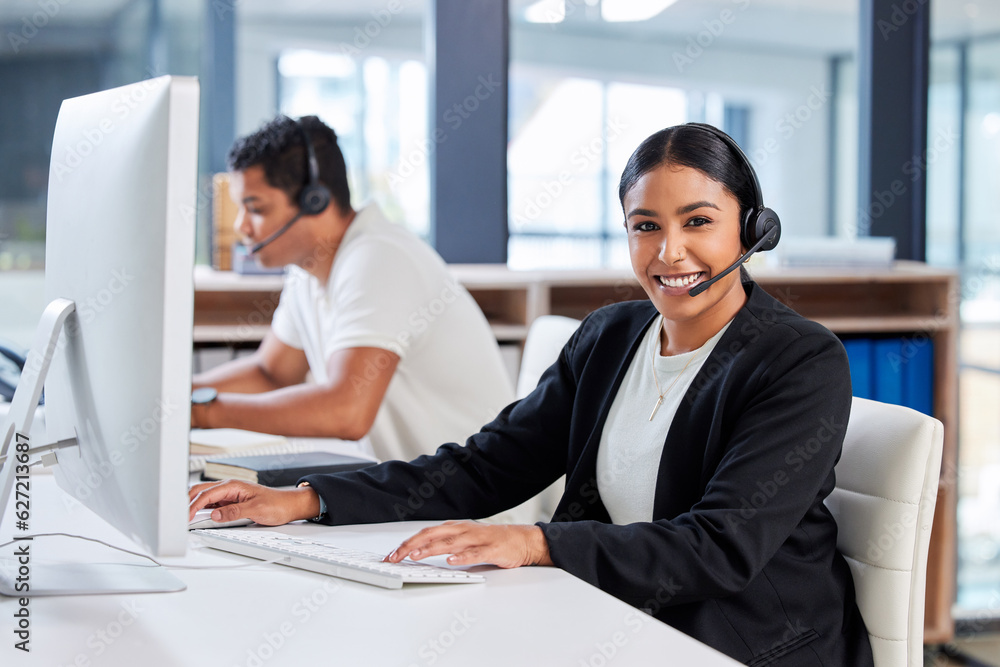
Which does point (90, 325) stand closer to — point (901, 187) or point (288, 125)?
point (288, 125)

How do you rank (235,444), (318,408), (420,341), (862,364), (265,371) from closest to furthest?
(235,444) < (318,408) < (420,341) < (265,371) < (862,364)

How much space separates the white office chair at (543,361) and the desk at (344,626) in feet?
2.63

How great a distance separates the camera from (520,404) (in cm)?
147

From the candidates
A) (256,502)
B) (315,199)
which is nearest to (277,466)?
(256,502)

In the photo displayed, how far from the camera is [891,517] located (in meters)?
1.13

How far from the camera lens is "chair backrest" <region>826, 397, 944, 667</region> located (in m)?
1.12

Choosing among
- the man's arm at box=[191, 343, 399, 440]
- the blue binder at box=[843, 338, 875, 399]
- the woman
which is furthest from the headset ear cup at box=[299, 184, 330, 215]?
the blue binder at box=[843, 338, 875, 399]

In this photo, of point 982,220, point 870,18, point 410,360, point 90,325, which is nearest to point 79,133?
point 90,325

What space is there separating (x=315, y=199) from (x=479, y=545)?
4.19ft

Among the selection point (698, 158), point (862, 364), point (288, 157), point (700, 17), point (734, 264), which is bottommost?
point (862, 364)

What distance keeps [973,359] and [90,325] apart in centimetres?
358

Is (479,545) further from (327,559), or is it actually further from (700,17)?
(700,17)

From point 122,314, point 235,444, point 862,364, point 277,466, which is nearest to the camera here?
point 122,314

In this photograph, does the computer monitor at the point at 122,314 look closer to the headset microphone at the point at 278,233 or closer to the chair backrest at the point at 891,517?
the chair backrest at the point at 891,517
